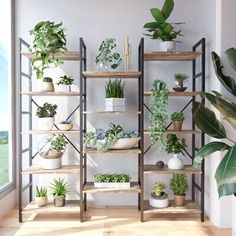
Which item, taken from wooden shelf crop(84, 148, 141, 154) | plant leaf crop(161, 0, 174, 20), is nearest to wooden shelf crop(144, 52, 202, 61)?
plant leaf crop(161, 0, 174, 20)

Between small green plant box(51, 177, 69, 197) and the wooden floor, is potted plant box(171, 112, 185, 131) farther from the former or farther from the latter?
small green plant box(51, 177, 69, 197)

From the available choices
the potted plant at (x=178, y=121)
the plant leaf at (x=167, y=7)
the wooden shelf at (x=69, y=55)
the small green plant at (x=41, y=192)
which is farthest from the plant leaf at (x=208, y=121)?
the small green plant at (x=41, y=192)

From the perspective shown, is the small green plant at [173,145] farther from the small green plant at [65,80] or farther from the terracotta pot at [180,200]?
the small green plant at [65,80]

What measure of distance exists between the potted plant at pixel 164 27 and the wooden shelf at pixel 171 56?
70 millimetres

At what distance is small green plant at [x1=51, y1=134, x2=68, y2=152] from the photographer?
274cm

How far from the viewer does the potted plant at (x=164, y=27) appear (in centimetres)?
274

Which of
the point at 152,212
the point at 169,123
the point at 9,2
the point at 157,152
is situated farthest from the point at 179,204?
the point at 9,2

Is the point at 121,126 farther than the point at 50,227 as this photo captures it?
Yes

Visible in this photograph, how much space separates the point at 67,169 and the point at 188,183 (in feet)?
4.33

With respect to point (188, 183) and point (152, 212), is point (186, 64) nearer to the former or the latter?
point (188, 183)

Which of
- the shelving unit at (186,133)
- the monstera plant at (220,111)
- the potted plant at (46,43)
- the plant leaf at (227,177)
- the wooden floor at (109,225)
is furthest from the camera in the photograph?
the shelving unit at (186,133)

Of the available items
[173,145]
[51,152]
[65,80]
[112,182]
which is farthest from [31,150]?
[173,145]

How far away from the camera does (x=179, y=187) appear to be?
2.83 meters

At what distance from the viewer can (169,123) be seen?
309cm
